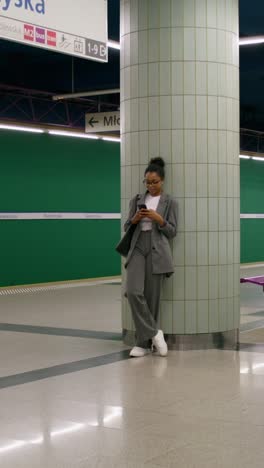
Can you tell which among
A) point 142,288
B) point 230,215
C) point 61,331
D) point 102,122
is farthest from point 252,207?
point 142,288

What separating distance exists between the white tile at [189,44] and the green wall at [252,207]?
47.7 feet

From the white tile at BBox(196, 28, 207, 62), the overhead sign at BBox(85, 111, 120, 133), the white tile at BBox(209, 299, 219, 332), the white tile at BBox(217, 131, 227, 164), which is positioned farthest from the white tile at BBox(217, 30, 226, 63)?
the overhead sign at BBox(85, 111, 120, 133)

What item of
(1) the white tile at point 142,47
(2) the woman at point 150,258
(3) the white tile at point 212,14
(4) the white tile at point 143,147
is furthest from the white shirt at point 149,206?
(3) the white tile at point 212,14

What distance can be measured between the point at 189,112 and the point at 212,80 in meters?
0.39

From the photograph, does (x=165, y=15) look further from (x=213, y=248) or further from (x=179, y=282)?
(x=179, y=282)

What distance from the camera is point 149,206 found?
6918mm

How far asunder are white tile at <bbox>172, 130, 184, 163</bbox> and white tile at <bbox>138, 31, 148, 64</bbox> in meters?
0.76

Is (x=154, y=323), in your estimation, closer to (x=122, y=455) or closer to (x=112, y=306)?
(x=122, y=455)

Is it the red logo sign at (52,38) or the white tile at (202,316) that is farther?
the white tile at (202,316)

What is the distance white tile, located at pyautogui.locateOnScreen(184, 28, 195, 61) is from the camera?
7.07 meters

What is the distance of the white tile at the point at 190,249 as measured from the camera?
708 cm

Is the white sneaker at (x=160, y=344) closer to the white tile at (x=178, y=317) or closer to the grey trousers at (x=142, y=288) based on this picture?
the grey trousers at (x=142, y=288)

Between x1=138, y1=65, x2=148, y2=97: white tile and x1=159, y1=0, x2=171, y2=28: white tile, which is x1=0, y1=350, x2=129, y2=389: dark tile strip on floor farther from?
x1=159, y1=0, x2=171, y2=28: white tile

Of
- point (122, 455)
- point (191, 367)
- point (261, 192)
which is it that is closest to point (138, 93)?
point (191, 367)
